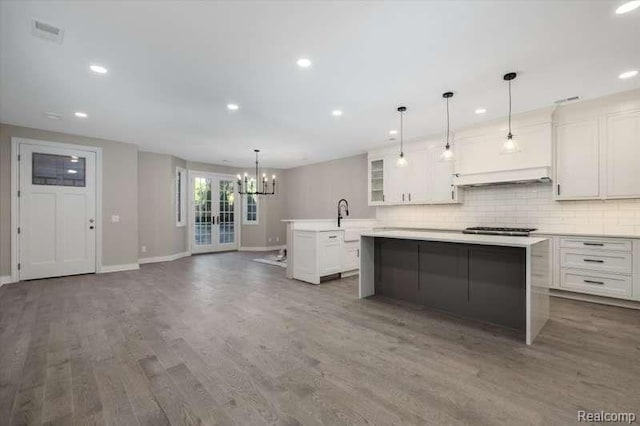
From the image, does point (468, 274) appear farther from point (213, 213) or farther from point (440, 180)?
point (213, 213)

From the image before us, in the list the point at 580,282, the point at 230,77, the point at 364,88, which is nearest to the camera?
the point at 230,77

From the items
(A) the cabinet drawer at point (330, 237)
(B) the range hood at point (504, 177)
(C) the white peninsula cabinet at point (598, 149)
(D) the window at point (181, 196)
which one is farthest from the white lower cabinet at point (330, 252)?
(D) the window at point (181, 196)

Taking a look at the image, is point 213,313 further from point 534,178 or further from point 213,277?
point 534,178

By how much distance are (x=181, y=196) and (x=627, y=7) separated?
28.2ft

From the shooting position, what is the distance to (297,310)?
3.52 m

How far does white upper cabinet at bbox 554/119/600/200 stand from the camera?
13.2ft

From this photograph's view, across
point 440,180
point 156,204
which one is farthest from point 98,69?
point 440,180

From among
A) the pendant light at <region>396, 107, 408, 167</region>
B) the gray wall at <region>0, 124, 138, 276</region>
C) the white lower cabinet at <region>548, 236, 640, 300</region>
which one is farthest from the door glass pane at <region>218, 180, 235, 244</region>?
the white lower cabinet at <region>548, 236, 640, 300</region>

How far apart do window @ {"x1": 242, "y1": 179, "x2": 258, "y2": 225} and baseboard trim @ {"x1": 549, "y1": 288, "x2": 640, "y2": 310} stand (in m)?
7.75

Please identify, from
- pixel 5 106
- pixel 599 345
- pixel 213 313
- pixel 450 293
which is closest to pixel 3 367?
pixel 213 313

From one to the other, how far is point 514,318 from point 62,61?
5221mm

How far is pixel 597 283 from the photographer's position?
381cm

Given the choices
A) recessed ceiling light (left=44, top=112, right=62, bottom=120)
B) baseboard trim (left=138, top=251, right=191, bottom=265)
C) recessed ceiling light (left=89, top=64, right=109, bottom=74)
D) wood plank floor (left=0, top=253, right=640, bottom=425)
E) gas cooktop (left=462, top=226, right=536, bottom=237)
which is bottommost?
wood plank floor (left=0, top=253, right=640, bottom=425)

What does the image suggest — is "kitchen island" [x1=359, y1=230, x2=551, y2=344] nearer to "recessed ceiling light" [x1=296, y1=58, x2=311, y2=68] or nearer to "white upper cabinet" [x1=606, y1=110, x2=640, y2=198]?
"white upper cabinet" [x1=606, y1=110, x2=640, y2=198]
